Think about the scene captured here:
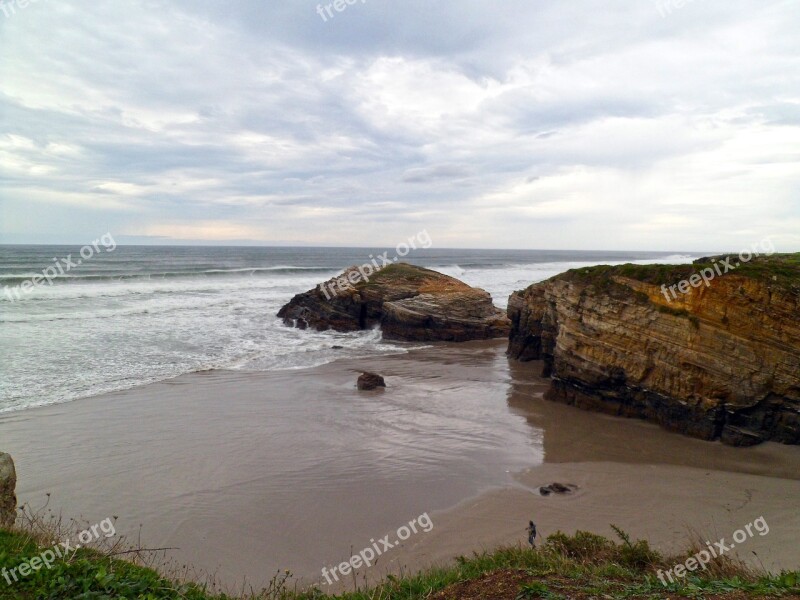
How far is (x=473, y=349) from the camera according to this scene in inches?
915

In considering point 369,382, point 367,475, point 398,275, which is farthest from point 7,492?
point 398,275

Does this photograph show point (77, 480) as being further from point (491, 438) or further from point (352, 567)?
point (491, 438)

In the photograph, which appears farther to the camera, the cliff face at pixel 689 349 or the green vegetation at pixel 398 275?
the green vegetation at pixel 398 275

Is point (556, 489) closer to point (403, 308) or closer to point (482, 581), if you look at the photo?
point (482, 581)

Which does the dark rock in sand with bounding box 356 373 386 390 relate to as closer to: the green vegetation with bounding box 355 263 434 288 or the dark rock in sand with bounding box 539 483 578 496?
the dark rock in sand with bounding box 539 483 578 496

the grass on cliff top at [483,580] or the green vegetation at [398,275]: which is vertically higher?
the green vegetation at [398,275]

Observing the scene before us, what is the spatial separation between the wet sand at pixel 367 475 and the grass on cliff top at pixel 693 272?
361 cm

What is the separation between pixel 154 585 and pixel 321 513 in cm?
378

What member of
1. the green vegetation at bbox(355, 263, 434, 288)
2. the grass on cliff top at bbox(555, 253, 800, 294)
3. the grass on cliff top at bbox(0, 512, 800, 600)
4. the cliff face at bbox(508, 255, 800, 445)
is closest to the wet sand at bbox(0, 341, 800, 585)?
the cliff face at bbox(508, 255, 800, 445)

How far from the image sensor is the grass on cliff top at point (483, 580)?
15.8 feet

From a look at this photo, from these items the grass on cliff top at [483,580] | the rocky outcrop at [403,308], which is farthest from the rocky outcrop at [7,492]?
the rocky outcrop at [403,308]

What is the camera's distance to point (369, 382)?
16.3 metres

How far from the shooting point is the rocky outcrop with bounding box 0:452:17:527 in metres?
6.75

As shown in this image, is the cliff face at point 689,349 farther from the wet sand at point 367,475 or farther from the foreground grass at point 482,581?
the foreground grass at point 482,581
